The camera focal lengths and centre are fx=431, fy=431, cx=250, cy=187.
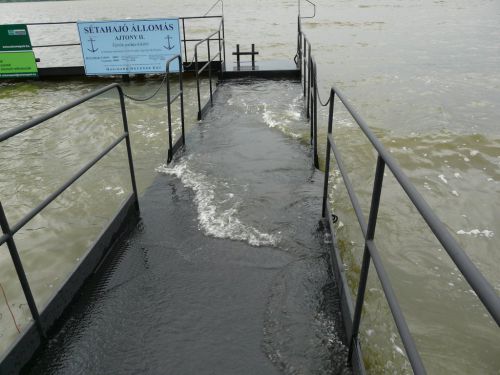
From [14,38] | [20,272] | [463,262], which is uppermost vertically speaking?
[463,262]

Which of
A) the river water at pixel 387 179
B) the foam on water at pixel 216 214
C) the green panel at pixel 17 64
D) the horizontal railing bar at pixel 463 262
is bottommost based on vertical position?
the river water at pixel 387 179

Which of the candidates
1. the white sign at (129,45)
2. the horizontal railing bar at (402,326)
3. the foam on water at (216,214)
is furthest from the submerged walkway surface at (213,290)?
the white sign at (129,45)

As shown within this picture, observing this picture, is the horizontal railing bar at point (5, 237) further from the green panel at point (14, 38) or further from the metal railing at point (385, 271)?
the green panel at point (14, 38)

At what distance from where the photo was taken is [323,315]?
2680mm

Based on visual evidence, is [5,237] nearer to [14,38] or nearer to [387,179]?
[387,179]

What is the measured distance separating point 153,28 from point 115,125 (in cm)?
356

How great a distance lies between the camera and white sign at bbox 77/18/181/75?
35.0 ft

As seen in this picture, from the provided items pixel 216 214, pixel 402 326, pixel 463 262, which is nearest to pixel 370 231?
pixel 402 326

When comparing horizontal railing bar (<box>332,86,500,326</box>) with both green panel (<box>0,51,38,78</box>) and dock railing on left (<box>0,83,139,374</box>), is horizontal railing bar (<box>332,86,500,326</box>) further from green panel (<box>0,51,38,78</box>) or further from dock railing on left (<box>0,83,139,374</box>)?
green panel (<box>0,51,38,78</box>)

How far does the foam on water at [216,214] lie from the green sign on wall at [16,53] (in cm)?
860

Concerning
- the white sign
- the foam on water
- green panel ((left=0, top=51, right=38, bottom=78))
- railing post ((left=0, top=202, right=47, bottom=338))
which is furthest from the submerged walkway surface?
green panel ((left=0, top=51, right=38, bottom=78))

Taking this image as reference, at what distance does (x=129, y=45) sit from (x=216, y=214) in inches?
333

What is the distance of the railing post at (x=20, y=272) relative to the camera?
2.13 meters

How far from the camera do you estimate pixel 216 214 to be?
3947 mm
